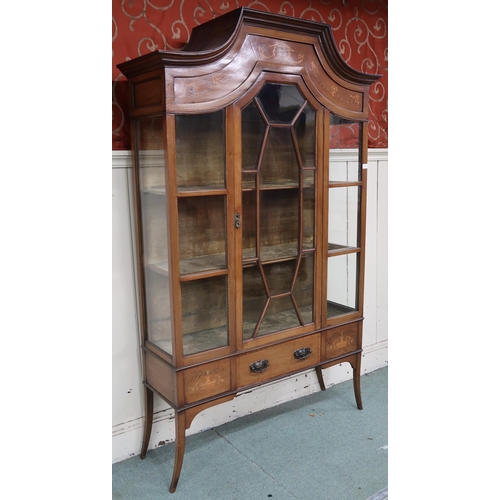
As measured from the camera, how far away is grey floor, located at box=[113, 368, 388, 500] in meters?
1.83

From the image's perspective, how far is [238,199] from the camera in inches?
70.5

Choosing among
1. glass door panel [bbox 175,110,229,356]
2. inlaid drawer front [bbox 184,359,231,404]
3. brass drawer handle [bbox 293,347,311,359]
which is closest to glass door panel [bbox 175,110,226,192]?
glass door panel [bbox 175,110,229,356]

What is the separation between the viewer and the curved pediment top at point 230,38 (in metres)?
1.58

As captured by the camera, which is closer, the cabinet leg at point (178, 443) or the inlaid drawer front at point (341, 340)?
the cabinet leg at point (178, 443)

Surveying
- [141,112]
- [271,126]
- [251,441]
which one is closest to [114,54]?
[141,112]

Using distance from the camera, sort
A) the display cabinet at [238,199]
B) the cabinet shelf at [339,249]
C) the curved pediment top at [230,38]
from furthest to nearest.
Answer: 1. the cabinet shelf at [339,249]
2. the display cabinet at [238,199]
3. the curved pediment top at [230,38]

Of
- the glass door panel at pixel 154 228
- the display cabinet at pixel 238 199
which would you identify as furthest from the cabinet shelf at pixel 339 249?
the glass door panel at pixel 154 228

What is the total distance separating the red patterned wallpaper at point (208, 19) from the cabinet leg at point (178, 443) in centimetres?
102

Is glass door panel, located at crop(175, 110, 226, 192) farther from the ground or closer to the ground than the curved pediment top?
closer to the ground

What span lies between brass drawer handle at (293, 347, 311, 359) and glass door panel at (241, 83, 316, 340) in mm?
110

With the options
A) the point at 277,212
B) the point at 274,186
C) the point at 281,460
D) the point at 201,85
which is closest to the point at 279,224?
the point at 277,212

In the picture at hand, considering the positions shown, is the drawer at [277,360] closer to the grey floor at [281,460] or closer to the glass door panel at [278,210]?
the glass door panel at [278,210]

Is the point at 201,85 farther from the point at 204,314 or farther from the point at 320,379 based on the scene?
the point at 320,379

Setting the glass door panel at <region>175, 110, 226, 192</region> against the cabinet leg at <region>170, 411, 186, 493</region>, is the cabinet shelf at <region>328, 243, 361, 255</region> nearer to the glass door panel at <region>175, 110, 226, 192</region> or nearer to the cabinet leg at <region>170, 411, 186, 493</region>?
the glass door panel at <region>175, 110, 226, 192</region>
